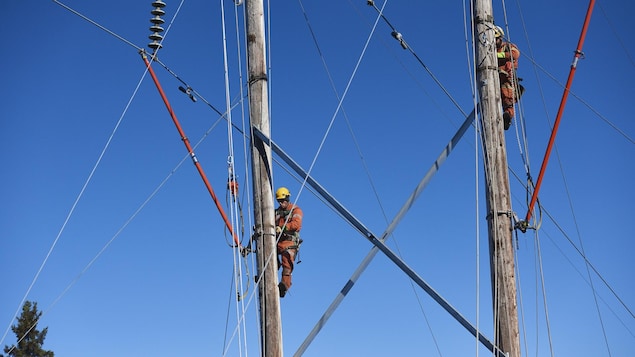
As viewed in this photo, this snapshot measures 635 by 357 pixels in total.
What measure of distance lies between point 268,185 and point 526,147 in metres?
3.70

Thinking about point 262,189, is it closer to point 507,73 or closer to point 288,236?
point 288,236

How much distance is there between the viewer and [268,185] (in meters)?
11.8

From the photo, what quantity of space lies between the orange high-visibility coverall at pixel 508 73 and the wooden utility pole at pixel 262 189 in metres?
3.35

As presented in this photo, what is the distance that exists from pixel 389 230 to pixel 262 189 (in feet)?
5.69

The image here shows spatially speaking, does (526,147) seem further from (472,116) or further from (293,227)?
(293,227)

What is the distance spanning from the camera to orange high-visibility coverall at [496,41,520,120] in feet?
44.3

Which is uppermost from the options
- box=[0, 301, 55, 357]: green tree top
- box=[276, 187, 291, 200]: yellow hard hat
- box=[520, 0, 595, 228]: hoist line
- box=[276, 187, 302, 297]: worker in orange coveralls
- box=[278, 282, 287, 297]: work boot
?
box=[0, 301, 55, 357]: green tree top

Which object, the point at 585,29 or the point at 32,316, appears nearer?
the point at 585,29

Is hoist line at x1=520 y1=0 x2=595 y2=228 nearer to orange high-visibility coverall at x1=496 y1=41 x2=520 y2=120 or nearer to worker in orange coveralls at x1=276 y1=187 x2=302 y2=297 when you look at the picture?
orange high-visibility coverall at x1=496 y1=41 x2=520 y2=120

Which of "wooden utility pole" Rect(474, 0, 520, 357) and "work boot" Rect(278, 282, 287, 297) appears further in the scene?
"work boot" Rect(278, 282, 287, 297)

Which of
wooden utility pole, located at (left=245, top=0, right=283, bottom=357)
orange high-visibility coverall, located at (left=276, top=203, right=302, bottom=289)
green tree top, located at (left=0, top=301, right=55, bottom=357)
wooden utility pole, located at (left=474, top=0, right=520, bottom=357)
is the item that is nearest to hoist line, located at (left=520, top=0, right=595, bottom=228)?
wooden utility pole, located at (left=474, top=0, right=520, bottom=357)

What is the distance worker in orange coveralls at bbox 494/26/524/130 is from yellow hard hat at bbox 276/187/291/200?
319 centimetres

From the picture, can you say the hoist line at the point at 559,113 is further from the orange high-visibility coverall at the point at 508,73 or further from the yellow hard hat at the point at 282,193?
the yellow hard hat at the point at 282,193

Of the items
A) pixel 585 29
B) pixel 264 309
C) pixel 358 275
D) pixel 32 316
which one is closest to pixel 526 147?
pixel 585 29
